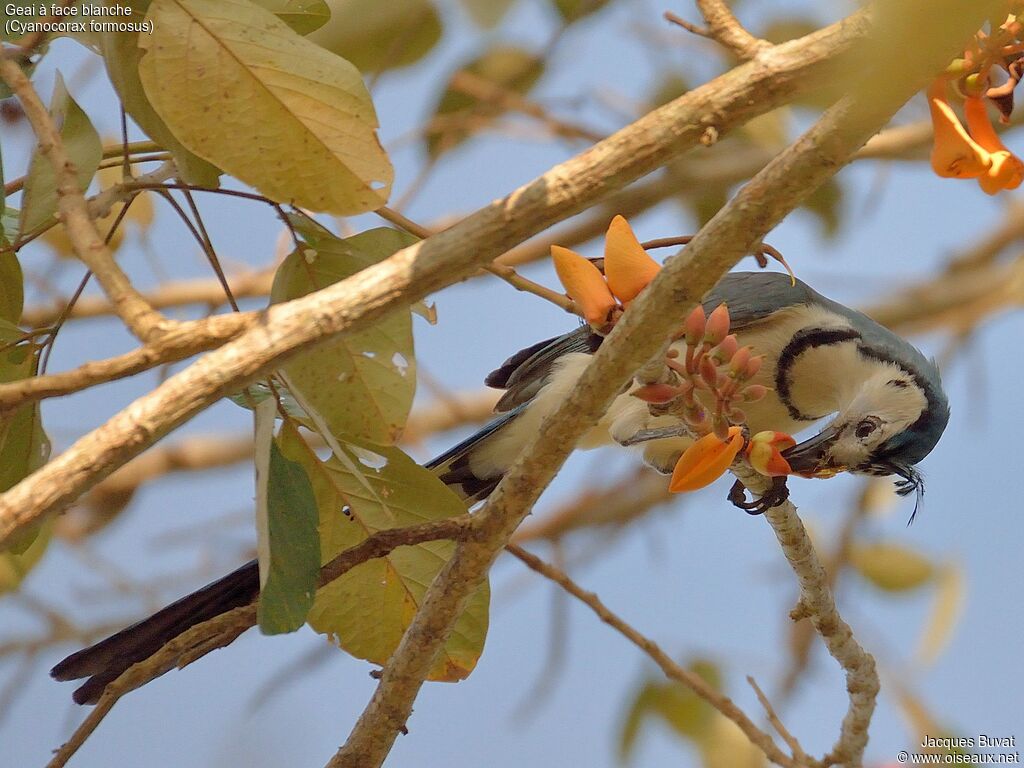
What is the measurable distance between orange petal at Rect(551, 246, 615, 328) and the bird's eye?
1.32 meters

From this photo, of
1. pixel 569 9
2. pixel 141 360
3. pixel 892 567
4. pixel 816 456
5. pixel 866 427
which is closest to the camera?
pixel 141 360

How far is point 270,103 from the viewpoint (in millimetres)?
1275

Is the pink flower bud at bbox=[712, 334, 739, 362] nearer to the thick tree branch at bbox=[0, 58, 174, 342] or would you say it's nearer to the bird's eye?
the thick tree branch at bbox=[0, 58, 174, 342]

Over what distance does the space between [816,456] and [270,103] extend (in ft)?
4.61

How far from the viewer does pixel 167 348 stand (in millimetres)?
986

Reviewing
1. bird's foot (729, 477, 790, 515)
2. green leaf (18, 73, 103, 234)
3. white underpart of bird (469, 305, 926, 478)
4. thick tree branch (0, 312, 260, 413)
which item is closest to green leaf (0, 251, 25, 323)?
green leaf (18, 73, 103, 234)

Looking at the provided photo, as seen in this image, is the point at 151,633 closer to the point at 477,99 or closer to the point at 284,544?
the point at 284,544

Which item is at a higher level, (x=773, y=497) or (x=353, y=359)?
(x=353, y=359)

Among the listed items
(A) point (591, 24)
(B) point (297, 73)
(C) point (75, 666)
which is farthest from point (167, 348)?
(A) point (591, 24)

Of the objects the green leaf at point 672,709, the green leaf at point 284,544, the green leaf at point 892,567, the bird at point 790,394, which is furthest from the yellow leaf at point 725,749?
the green leaf at point 284,544

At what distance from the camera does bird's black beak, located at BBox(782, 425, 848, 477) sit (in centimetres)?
201

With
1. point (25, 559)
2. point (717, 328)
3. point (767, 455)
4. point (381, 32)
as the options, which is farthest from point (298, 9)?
point (381, 32)

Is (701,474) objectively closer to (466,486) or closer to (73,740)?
(73,740)

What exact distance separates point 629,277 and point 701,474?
9.6 inches
